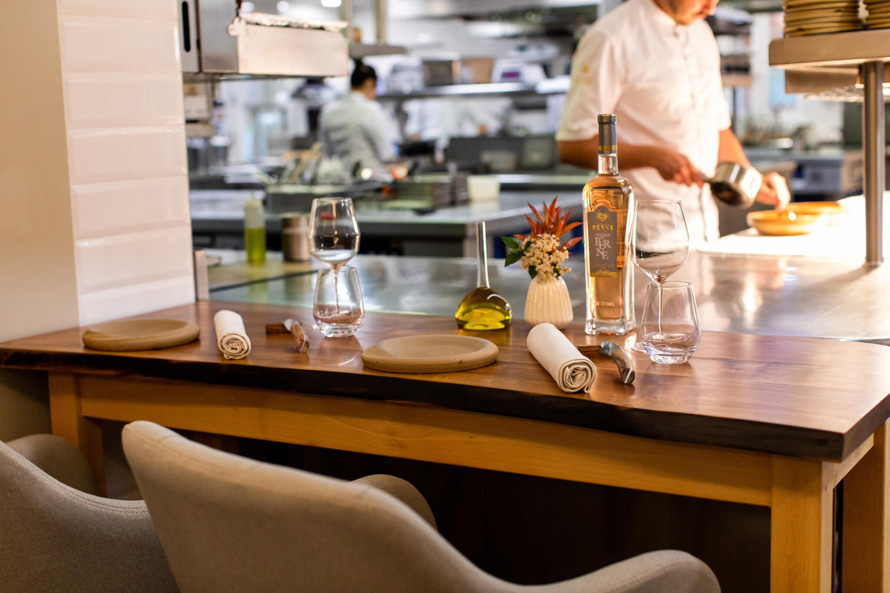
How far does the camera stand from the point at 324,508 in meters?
0.89

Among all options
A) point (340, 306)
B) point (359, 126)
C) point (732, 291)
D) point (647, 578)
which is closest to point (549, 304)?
point (340, 306)

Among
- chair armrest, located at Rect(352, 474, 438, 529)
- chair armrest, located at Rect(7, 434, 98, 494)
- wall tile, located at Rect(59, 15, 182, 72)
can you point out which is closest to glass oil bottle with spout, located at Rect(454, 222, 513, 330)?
chair armrest, located at Rect(352, 474, 438, 529)

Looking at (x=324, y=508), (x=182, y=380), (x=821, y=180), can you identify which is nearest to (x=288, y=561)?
(x=324, y=508)

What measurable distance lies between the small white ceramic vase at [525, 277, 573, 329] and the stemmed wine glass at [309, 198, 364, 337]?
31cm

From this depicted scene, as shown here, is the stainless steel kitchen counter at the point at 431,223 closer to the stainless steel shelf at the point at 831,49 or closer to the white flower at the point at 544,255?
the stainless steel shelf at the point at 831,49

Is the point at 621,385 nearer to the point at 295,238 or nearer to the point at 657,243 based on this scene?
the point at 657,243

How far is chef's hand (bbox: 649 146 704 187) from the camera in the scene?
10.5 ft

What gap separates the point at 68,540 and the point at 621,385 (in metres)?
0.80

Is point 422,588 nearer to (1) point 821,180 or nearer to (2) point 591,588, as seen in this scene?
(2) point 591,588

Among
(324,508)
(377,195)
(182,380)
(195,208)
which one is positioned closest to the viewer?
(324,508)

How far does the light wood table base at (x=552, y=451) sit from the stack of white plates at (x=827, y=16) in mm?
1229

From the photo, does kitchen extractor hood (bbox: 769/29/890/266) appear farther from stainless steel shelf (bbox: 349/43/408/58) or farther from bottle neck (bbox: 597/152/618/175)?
stainless steel shelf (bbox: 349/43/408/58)

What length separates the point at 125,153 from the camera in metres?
2.09

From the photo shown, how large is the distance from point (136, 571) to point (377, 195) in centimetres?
357
